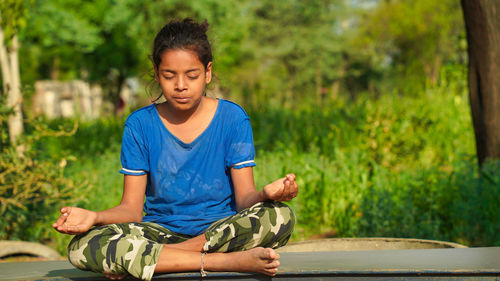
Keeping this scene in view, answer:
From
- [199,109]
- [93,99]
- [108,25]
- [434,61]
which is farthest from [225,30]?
[199,109]

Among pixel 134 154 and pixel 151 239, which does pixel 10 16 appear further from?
pixel 151 239

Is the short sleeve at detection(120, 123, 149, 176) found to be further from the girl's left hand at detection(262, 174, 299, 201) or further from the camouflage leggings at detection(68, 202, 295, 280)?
the girl's left hand at detection(262, 174, 299, 201)

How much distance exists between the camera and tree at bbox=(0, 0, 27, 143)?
4.64 m

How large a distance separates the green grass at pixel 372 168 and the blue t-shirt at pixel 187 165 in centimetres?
188

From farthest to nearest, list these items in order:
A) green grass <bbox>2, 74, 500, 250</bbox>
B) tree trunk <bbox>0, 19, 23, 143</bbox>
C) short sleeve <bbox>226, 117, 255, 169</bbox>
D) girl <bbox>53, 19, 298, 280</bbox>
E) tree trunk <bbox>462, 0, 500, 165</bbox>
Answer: tree trunk <bbox>462, 0, 500, 165</bbox> < tree trunk <bbox>0, 19, 23, 143</bbox> < green grass <bbox>2, 74, 500, 250</bbox> < short sleeve <bbox>226, 117, 255, 169</bbox> < girl <bbox>53, 19, 298, 280</bbox>

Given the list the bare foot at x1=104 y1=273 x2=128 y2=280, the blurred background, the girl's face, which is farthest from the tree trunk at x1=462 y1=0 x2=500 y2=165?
the bare foot at x1=104 y1=273 x2=128 y2=280

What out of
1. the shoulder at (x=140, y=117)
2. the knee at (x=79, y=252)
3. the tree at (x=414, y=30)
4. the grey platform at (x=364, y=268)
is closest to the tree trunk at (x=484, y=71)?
the grey platform at (x=364, y=268)

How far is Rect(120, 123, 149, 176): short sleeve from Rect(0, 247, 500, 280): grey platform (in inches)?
20.7

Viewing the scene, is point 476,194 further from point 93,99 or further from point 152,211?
point 93,99

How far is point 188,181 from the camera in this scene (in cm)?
289

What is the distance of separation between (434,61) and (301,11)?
9.73 m

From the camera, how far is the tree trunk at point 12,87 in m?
4.75

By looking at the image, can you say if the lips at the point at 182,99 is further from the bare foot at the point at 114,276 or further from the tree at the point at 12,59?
the tree at the point at 12,59

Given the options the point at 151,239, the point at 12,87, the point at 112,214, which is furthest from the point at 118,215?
the point at 12,87
